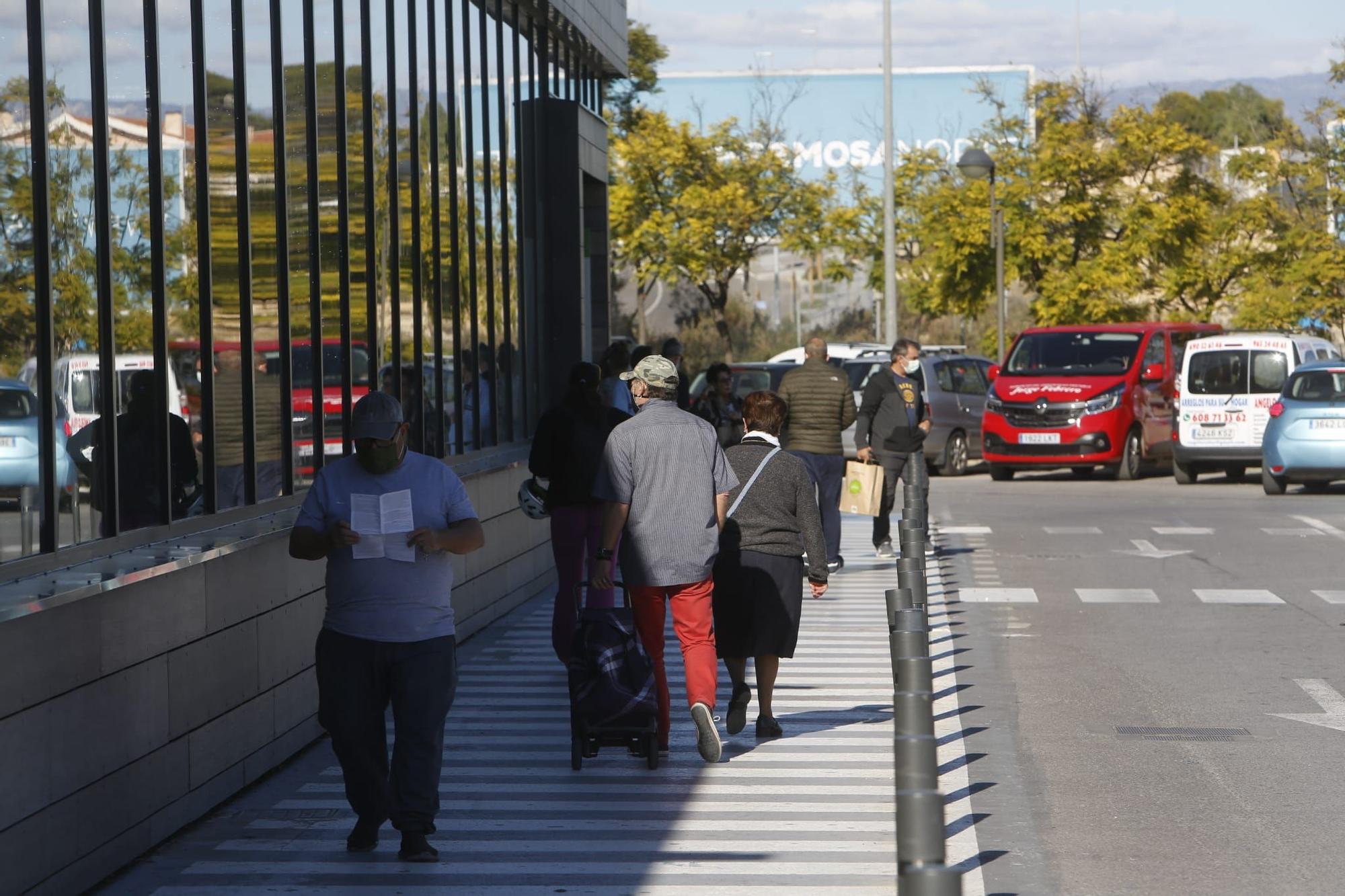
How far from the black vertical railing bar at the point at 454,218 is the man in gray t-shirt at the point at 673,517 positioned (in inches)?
228

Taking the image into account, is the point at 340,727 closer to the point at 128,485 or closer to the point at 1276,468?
the point at 128,485

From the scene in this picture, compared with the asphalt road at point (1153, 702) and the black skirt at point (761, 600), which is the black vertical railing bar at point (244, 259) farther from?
the asphalt road at point (1153, 702)

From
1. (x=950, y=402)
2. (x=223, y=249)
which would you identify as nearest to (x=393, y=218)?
(x=223, y=249)

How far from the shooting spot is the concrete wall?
18.2 feet

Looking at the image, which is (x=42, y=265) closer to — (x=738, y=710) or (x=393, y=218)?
(x=738, y=710)

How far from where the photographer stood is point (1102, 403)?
2670 cm

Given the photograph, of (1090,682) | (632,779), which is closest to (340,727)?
(632,779)

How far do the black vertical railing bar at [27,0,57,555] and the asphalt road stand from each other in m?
3.27

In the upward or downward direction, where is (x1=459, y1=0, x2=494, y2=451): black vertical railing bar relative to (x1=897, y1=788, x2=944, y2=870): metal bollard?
upward

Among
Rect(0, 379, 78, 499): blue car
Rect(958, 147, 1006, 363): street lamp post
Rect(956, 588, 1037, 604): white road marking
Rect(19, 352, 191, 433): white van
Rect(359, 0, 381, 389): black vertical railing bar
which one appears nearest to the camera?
Rect(0, 379, 78, 499): blue car

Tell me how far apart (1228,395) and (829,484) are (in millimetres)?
12320

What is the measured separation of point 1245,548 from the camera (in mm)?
17938

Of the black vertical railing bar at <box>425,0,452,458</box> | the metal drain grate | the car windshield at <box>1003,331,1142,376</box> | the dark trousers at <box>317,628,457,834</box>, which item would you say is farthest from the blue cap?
the car windshield at <box>1003,331,1142,376</box>

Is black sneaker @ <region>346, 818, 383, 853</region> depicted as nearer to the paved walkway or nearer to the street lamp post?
the paved walkway
